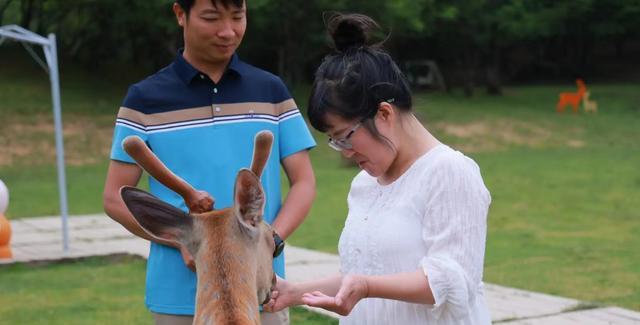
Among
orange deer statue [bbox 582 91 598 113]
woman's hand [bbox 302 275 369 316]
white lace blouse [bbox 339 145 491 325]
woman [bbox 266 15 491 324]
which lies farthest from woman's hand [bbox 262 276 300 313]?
orange deer statue [bbox 582 91 598 113]

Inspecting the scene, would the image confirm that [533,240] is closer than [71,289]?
No

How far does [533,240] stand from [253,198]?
8.63 m

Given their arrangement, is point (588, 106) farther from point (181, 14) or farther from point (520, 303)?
point (181, 14)

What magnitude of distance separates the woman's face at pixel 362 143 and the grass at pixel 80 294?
4.28 m

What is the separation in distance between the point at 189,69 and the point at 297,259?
20.1ft

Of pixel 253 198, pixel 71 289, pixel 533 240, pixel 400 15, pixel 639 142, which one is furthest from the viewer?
pixel 400 15

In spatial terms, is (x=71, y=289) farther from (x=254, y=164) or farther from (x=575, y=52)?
(x=575, y=52)

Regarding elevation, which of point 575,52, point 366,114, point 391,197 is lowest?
point 575,52

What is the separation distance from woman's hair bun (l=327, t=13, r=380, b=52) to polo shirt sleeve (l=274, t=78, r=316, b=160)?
606 mm

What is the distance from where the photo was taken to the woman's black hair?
2830 mm

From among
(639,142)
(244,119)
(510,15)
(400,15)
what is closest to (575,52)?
(510,15)

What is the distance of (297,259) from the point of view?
372 inches

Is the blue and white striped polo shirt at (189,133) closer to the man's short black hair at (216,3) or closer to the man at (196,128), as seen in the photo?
the man at (196,128)

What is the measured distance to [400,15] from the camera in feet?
91.9
